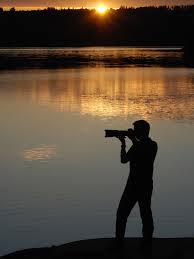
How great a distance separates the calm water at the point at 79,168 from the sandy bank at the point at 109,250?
3.31 metres

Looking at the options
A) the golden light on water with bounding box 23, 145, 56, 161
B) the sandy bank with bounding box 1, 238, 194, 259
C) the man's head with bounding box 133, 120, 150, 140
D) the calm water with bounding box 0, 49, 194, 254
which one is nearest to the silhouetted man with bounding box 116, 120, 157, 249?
the man's head with bounding box 133, 120, 150, 140

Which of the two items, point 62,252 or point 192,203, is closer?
point 62,252

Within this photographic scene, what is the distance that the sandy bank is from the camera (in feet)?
32.7

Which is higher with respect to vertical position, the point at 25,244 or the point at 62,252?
the point at 62,252

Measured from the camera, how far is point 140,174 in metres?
10.2

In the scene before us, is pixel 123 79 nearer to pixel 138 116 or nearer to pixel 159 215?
pixel 138 116

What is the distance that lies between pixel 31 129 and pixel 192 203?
1641 cm

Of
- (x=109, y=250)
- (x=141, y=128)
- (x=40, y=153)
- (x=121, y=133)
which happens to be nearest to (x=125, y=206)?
(x=109, y=250)

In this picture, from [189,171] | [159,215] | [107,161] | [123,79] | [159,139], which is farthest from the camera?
[123,79]

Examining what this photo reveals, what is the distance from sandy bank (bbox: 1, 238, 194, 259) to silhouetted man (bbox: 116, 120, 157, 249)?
0.77 ft

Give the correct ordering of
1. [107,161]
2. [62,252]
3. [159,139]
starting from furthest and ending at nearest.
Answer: [159,139] < [107,161] < [62,252]

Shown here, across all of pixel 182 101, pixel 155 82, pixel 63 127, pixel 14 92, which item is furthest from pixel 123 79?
pixel 63 127

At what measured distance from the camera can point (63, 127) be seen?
108 ft

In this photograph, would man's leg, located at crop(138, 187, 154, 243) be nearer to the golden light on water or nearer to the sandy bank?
the sandy bank
